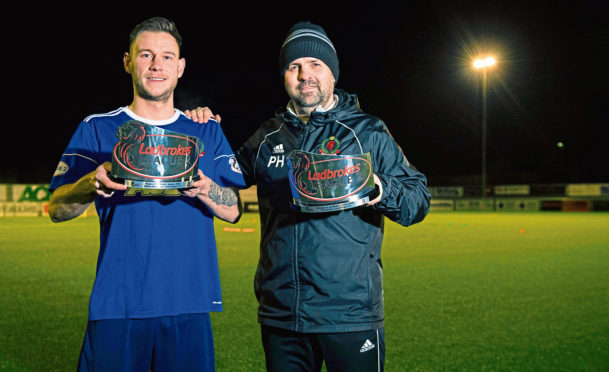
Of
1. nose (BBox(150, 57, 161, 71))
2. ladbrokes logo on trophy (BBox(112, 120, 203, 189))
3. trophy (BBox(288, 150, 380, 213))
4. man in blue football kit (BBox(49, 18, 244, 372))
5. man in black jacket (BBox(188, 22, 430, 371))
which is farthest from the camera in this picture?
nose (BBox(150, 57, 161, 71))

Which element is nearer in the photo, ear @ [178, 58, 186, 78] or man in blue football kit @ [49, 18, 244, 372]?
man in blue football kit @ [49, 18, 244, 372]

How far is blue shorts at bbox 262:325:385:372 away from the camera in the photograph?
270 cm

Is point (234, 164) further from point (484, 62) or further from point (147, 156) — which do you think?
point (484, 62)

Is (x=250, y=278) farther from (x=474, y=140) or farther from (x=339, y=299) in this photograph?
(x=474, y=140)

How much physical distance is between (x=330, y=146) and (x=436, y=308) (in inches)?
182

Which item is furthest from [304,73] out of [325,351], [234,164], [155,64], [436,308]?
[436,308]

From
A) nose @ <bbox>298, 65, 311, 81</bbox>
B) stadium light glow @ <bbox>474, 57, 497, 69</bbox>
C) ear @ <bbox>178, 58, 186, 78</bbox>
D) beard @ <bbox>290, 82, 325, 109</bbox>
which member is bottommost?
beard @ <bbox>290, 82, 325, 109</bbox>

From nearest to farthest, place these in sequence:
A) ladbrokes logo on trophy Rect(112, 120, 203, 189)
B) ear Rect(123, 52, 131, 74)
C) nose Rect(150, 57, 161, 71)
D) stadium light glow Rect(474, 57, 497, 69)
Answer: ladbrokes logo on trophy Rect(112, 120, 203, 189) → nose Rect(150, 57, 161, 71) → ear Rect(123, 52, 131, 74) → stadium light glow Rect(474, 57, 497, 69)

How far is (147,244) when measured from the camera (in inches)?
107

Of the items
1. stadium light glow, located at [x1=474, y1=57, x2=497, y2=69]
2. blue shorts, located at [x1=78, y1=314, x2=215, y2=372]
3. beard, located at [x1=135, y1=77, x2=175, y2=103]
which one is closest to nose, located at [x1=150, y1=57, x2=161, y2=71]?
beard, located at [x1=135, y1=77, x2=175, y2=103]

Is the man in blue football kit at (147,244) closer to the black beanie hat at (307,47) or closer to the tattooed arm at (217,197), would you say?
the tattooed arm at (217,197)

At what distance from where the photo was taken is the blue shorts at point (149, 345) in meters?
2.55

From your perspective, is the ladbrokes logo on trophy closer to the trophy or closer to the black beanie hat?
the trophy

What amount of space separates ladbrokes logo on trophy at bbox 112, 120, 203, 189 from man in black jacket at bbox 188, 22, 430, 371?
2.14ft
